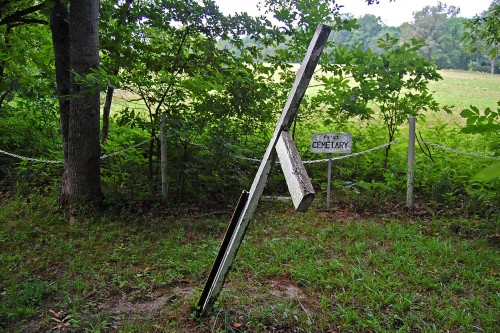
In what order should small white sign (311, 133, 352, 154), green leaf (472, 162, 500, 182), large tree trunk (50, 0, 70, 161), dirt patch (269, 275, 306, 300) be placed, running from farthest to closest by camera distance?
small white sign (311, 133, 352, 154) → large tree trunk (50, 0, 70, 161) → dirt patch (269, 275, 306, 300) → green leaf (472, 162, 500, 182)

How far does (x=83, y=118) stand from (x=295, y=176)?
14.1 feet

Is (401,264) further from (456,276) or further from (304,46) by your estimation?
(304,46)

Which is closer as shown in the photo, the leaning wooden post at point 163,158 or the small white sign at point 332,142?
the leaning wooden post at point 163,158

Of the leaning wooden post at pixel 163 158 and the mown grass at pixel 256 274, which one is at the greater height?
the leaning wooden post at pixel 163 158

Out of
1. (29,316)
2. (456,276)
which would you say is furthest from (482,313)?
(29,316)

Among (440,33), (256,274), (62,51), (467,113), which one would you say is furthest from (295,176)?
(440,33)

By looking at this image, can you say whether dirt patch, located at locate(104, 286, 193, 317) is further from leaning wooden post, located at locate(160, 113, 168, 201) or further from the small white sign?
the small white sign

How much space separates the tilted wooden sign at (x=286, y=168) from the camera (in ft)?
6.06

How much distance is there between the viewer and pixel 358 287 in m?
3.49

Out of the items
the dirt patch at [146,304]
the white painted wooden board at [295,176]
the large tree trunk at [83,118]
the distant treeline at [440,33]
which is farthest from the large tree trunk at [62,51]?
the distant treeline at [440,33]

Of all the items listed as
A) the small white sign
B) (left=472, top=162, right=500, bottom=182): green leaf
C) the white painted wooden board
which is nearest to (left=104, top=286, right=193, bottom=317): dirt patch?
the white painted wooden board

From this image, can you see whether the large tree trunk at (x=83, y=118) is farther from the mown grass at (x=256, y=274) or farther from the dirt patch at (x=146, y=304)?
the dirt patch at (x=146, y=304)

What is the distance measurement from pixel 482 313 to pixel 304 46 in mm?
4709

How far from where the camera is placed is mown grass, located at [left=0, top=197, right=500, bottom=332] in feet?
10.0
